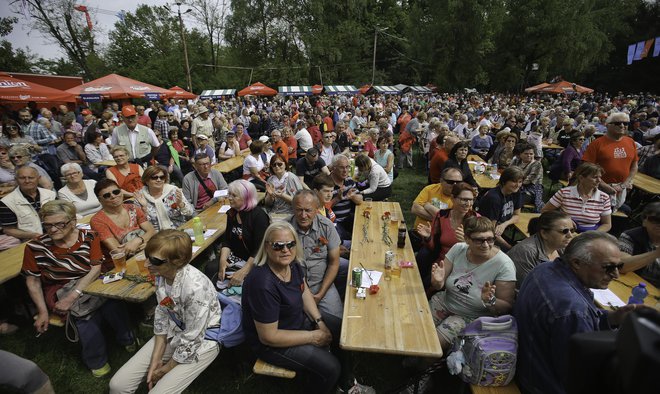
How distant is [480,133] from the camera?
9.40 metres

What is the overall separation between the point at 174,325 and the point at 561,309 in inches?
118

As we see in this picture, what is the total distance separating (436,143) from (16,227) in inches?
335

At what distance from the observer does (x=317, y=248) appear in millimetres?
3439

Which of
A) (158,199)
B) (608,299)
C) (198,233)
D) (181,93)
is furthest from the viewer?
(181,93)

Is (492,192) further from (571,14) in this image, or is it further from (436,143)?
(571,14)

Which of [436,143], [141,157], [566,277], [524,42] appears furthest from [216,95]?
[566,277]

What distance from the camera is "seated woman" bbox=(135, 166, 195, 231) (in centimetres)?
429

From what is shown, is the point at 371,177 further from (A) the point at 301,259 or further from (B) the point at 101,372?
(B) the point at 101,372

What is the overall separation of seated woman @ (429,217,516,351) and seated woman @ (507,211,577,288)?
0.38m

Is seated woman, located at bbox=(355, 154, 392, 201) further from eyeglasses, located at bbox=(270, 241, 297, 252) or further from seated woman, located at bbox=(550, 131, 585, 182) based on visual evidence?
seated woman, located at bbox=(550, 131, 585, 182)

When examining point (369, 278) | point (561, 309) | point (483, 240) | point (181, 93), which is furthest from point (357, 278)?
point (181, 93)

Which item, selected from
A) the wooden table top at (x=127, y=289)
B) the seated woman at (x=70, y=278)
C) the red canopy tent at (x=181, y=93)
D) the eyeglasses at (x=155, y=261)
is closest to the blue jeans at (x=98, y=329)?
the seated woman at (x=70, y=278)

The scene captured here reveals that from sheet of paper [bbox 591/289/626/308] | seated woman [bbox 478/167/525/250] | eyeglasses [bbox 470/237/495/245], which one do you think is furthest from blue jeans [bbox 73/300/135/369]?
sheet of paper [bbox 591/289/626/308]

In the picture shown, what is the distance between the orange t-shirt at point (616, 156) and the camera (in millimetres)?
5113
